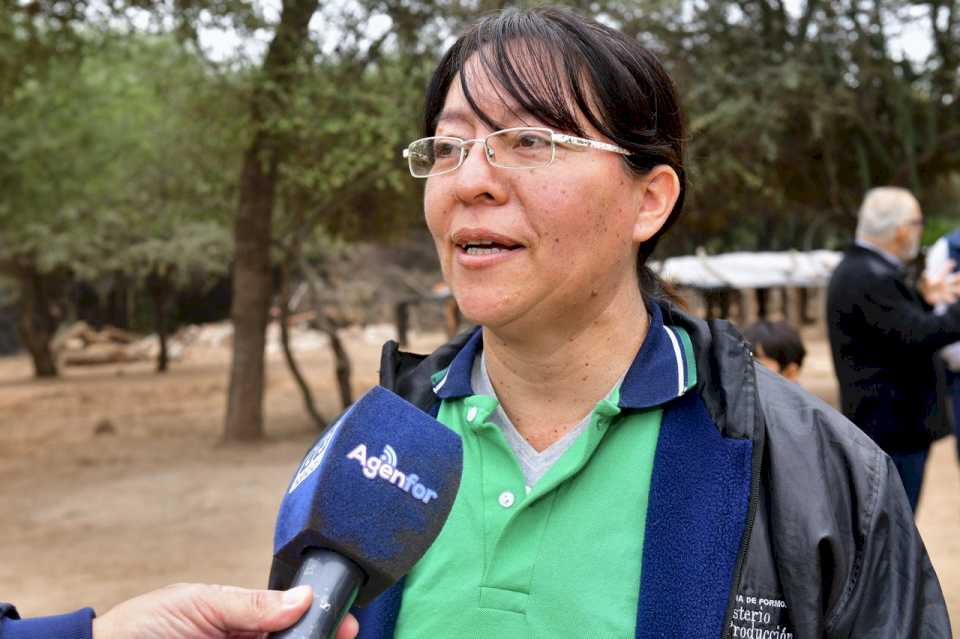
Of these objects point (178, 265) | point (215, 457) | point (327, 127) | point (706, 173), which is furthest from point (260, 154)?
point (178, 265)

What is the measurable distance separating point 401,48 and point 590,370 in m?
10.7

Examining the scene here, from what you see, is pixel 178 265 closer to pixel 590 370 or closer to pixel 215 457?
pixel 215 457

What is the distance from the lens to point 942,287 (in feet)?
15.5

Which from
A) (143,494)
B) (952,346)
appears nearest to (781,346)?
(952,346)

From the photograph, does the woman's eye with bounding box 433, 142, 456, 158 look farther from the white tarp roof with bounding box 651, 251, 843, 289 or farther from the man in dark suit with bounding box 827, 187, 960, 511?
the white tarp roof with bounding box 651, 251, 843, 289

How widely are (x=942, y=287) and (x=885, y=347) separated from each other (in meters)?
0.39

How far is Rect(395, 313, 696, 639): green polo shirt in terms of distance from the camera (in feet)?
5.89

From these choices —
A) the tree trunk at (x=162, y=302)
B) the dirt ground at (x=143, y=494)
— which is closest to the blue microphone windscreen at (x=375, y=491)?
the dirt ground at (x=143, y=494)

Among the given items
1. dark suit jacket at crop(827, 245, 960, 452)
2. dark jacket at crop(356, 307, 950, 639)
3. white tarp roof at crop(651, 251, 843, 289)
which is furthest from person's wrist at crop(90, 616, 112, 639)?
white tarp roof at crop(651, 251, 843, 289)

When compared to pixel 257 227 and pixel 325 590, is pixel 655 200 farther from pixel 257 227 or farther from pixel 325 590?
pixel 257 227

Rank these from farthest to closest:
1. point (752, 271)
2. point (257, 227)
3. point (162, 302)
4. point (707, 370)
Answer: point (162, 302) → point (752, 271) → point (257, 227) → point (707, 370)

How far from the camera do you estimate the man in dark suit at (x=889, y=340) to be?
14.9 feet

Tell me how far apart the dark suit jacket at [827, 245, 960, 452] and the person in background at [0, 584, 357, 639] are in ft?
11.8

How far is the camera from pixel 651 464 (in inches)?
74.3
